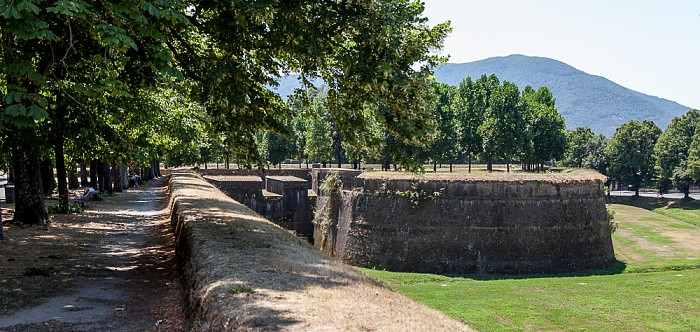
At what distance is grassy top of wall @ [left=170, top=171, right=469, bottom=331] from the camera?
18.8 ft

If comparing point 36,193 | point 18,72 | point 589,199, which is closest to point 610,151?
point 589,199

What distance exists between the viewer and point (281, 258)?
30.4 feet

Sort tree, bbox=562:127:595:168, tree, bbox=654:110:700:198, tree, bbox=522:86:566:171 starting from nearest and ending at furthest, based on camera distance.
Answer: tree, bbox=522:86:566:171, tree, bbox=654:110:700:198, tree, bbox=562:127:595:168

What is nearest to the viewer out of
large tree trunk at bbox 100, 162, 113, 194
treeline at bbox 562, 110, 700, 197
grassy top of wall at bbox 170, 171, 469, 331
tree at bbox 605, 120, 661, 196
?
grassy top of wall at bbox 170, 171, 469, 331

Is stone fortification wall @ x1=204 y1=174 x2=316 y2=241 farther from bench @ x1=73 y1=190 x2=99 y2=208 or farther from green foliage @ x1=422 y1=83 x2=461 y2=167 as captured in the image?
bench @ x1=73 y1=190 x2=99 y2=208

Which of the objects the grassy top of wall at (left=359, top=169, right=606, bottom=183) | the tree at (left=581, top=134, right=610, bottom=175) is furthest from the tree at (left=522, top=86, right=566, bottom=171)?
the tree at (left=581, top=134, right=610, bottom=175)

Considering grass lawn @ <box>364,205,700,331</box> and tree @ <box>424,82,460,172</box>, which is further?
tree @ <box>424,82,460,172</box>

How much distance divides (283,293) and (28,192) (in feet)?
47.4

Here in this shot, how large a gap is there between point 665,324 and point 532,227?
13809 mm

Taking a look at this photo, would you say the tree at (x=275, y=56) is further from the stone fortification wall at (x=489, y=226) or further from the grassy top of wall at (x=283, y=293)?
the stone fortification wall at (x=489, y=226)

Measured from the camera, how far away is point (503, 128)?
51.7 meters

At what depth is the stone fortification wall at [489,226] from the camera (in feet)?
108

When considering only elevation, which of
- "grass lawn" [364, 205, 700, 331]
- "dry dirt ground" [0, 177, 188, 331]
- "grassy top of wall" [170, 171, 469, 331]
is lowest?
"grass lawn" [364, 205, 700, 331]

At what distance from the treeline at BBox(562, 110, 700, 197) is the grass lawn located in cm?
4692
